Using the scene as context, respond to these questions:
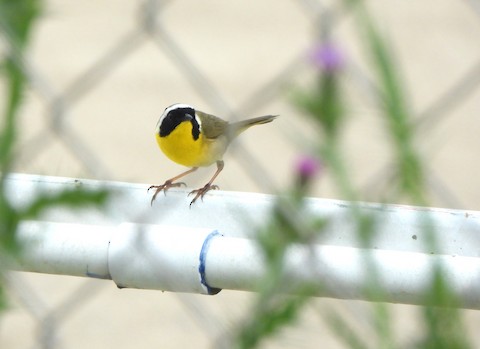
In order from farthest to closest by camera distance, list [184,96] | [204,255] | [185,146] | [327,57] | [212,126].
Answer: [184,96] → [212,126] → [185,146] → [204,255] → [327,57]

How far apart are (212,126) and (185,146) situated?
0.19 m

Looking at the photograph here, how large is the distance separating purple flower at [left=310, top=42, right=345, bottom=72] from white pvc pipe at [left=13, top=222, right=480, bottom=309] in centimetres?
47

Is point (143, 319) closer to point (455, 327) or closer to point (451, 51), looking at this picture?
point (451, 51)

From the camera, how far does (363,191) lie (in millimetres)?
919

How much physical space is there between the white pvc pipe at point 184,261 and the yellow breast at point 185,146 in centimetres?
186

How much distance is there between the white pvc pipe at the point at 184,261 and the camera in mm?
1320

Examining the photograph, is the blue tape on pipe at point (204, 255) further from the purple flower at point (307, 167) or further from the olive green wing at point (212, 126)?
the olive green wing at point (212, 126)

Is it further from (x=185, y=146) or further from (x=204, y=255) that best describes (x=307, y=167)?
(x=185, y=146)

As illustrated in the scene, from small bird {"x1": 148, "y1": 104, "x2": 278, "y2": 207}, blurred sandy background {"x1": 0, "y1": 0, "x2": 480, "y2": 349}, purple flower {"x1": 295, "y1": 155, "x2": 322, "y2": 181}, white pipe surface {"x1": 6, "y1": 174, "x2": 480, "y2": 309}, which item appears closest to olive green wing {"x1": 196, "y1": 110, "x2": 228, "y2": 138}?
small bird {"x1": 148, "y1": 104, "x2": 278, "y2": 207}

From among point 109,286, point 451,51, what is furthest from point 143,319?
point 451,51

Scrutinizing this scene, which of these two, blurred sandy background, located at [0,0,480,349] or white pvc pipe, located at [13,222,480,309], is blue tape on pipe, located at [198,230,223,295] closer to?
white pvc pipe, located at [13,222,480,309]

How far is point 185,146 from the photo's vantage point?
350 centimetres

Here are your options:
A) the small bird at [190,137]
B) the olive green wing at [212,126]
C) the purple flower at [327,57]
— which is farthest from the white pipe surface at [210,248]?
the olive green wing at [212,126]

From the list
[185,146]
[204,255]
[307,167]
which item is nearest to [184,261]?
[204,255]
